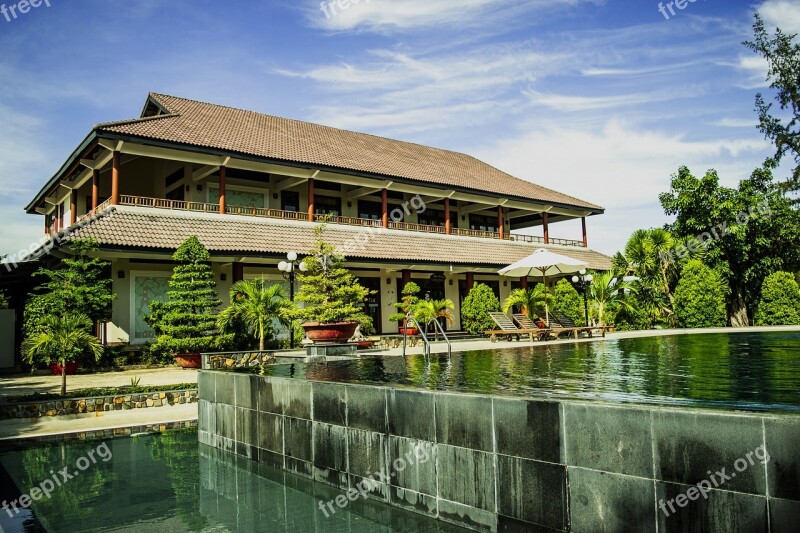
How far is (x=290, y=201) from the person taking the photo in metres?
23.7

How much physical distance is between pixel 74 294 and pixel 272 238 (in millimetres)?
7964

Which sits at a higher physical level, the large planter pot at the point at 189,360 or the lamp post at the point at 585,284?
the lamp post at the point at 585,284

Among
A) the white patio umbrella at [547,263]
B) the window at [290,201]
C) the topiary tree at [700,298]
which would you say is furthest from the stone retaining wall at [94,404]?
the topiary tree at [700,298]

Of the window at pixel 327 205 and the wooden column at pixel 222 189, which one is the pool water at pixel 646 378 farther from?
the window at pixel 327 205

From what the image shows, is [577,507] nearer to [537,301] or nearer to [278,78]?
[278,78]

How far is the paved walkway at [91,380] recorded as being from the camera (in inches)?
459

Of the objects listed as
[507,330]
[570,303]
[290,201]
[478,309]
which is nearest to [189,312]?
[290,201]

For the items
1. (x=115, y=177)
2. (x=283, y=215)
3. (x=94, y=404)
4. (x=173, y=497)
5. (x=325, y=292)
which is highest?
(x=115, y=177)

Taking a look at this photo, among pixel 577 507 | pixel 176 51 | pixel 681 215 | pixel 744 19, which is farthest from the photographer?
pixel 744 19

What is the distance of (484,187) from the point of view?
27109mm

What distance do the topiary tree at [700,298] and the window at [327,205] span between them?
14203 millimetres

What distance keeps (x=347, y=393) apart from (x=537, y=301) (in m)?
15.8

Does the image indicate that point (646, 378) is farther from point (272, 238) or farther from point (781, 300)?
point (781, 300)

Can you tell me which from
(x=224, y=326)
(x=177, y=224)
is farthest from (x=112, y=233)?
(x=224, y=326)
